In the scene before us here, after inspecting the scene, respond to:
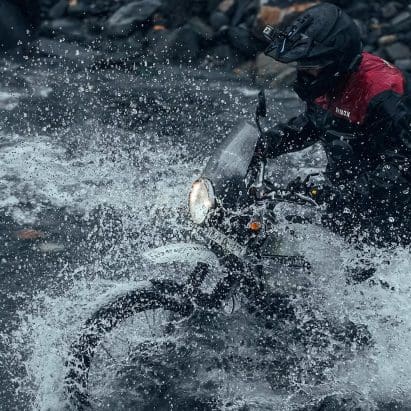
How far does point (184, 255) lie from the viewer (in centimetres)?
371

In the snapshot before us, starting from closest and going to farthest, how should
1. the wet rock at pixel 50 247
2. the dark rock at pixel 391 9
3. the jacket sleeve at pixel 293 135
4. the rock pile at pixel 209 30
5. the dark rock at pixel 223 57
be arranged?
the jacket sleeve at pixel 293 135
the wet rock at pixel 50 247
the rock pile at pixel 209 30
the dark rock at pixel 223 57
the dark rock at pixel 391 9

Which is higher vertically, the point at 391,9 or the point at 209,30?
the point at 391,9

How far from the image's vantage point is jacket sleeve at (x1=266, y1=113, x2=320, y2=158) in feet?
15.6

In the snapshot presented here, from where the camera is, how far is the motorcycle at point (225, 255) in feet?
11.9

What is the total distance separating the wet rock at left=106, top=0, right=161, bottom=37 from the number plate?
8.69 meters

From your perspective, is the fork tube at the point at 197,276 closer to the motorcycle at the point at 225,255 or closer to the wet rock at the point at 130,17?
the motorcycle at the point at 225,255

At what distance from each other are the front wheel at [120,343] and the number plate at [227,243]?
51cm

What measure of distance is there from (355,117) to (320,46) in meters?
0.62

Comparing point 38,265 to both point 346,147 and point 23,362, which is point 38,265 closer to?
point 23,362

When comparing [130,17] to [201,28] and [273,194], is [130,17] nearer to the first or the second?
[201,28]

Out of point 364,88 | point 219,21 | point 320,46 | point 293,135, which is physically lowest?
point 219,21

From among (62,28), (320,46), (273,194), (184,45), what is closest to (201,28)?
(184,45)

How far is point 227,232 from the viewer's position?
3627 mm

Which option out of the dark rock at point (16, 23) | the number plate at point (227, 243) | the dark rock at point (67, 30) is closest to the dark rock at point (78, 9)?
the dark rock at point (67, 30)
